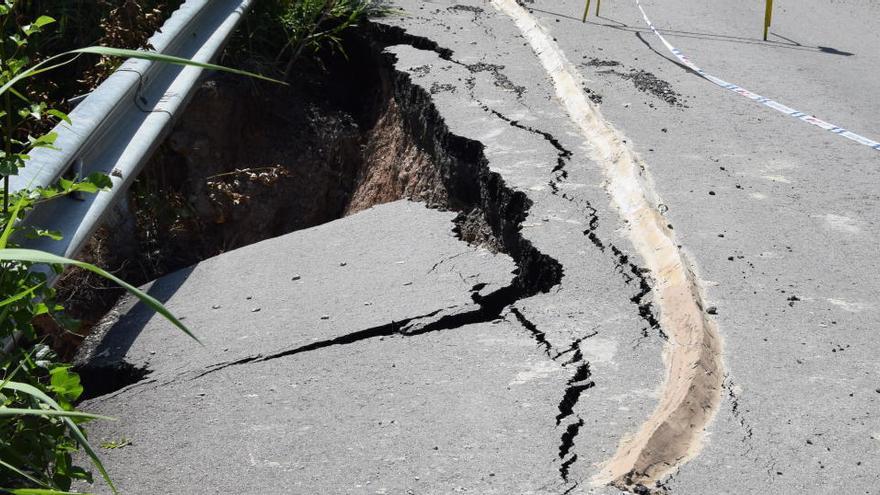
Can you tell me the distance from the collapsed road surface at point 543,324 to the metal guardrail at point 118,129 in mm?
679

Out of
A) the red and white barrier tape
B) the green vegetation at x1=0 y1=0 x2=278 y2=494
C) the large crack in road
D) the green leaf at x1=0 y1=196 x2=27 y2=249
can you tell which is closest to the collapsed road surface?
the large crack in road

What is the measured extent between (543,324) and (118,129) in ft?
6.25

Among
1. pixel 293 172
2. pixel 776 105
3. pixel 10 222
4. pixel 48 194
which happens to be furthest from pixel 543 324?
pixel 293 172

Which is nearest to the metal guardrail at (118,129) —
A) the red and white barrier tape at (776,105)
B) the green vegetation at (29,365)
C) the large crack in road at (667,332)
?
the green vegetation at (29,365)

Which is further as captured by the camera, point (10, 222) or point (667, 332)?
point (667, 332)

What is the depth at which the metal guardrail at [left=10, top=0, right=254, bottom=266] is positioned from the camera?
3.41m

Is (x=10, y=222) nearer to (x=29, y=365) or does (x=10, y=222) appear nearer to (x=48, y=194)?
(x=48, y=194)

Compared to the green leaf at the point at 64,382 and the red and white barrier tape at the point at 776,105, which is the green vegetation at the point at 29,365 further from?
the red and white barrier tape at the point at 776,105

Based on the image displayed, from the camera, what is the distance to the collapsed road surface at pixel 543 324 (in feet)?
10.00

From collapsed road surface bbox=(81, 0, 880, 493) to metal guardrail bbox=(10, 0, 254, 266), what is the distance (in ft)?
2.23

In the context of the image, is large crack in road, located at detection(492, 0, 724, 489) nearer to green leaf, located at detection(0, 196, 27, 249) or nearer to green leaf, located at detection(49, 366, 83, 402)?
green leaf, located at detection(49, 366, 83, 402)

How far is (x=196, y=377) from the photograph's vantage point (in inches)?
151

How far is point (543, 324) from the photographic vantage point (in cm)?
386

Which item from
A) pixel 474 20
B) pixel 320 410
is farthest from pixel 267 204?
pixel 320 410
